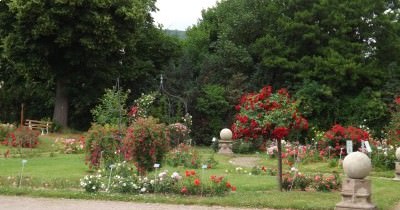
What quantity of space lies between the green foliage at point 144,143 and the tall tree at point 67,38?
16.4 m

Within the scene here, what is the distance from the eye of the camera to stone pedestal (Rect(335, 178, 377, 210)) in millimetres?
11219

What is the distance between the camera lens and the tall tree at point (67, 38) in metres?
30.3

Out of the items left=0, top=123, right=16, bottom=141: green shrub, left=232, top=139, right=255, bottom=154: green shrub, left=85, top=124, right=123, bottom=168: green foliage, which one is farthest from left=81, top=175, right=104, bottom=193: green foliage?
left=0, top=123, right=16, bottom=141: green shrub

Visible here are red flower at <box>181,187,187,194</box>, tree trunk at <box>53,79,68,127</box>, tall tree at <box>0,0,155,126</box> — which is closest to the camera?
red flower at <box>181,187,187,194</box>

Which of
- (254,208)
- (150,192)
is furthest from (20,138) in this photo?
(254,208)

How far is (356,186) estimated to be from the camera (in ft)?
37.2

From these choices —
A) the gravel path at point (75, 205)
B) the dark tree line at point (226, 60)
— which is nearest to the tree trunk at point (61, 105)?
the dark tree line at point (226, 60)

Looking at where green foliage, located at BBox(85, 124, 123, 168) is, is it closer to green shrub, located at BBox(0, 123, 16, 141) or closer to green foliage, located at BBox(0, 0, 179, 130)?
green shrub, located at BBox(0, 123, 16, 141)

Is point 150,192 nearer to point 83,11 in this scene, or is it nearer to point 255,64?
point 83,11

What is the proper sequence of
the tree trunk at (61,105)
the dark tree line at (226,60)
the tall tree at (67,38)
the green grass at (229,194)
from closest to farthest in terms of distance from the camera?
the green grass at (229,194) → the tall tree at (67,38) → the dark tree line at (226,60) → the tree trunk at (61,105)

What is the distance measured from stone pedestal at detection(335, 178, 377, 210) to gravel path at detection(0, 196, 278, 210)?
229 cm

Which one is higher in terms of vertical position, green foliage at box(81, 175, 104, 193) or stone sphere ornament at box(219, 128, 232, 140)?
stone sphere ornament at box(219, 128, 232, 140)

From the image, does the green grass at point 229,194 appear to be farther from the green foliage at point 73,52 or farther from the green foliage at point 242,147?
the green foliage at point 73,52

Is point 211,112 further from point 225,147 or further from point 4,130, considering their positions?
point 4,130
